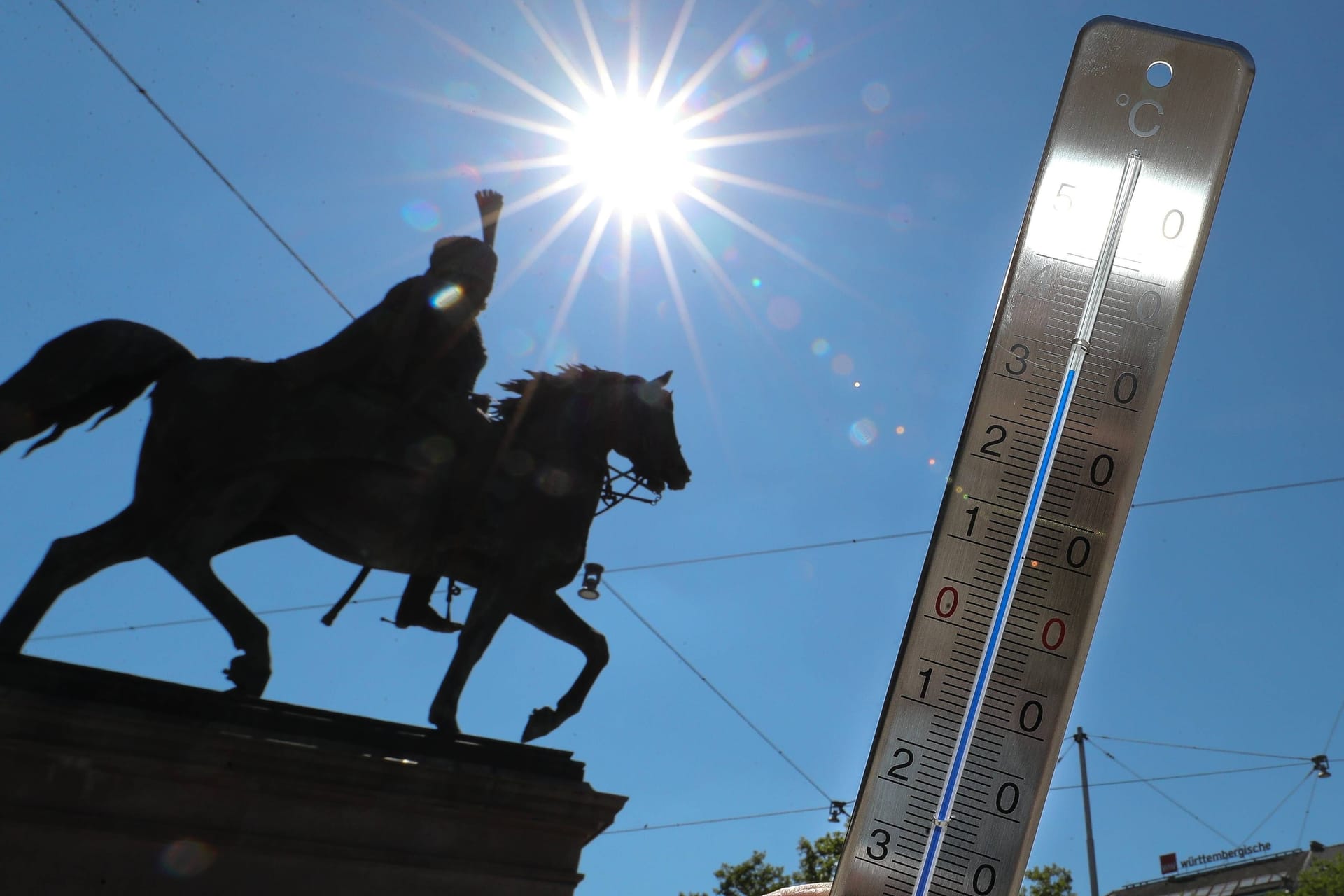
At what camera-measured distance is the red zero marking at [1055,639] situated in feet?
9.50

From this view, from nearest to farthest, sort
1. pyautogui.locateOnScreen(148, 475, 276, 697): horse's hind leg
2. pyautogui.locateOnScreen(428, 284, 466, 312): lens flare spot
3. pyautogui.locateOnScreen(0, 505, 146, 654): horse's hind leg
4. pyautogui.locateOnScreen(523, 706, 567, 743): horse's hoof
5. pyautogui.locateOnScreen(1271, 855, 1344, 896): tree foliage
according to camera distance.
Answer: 1. pyautogui.locateOnScreen(0, 505, 146, 654): horse's hind leg
2. pyautogui.locateOnScreen(148, 475, 276, 697): horse's hind leg
3. pyautogui.locateOnScreen(523, 706, 567, 743): horse's hoof
4. pyautogui.locateOnScreen(428, 284, 466, 312): lens flare spot
5. pyautogui.locateOnScreen(1271, 855, 1344, 896): tree foliage

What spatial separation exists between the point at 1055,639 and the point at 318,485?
3304 mm

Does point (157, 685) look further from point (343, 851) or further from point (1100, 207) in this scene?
point (1100, 207)

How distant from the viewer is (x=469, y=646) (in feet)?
16.4

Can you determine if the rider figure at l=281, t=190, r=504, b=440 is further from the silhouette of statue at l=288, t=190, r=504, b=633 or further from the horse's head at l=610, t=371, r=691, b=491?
the horse's head at l=610, t=371, r=691, b=491

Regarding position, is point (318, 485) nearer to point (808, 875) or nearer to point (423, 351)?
point (423, 351)

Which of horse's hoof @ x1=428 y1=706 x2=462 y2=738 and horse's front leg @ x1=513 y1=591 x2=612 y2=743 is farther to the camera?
horse's front leg @ x1=513 y1=591 x2=612 y2=743

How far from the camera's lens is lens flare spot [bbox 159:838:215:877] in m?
3.90

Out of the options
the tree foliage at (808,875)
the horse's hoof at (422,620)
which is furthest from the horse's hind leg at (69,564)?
the tree foliage at (808,875)

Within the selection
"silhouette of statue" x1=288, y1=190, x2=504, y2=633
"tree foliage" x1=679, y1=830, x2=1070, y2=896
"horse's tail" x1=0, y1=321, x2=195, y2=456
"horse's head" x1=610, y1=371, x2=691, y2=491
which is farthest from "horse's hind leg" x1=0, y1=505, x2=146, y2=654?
"tree foliage" x1=679, y1=830, x2=1070, y2=896

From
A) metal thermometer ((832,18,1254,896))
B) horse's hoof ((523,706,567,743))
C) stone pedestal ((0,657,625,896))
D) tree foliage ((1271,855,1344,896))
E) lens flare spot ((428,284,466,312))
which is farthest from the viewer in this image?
tree foliage ((1271,855,1344,896))

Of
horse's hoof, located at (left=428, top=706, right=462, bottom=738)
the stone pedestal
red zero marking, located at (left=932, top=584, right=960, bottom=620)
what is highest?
horse's hoof, located at (left=428, top=706, right=462, bottom=738)

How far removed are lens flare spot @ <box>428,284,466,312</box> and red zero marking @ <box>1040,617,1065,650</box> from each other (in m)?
3.36

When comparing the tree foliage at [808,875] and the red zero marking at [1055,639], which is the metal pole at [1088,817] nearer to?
the tree foliage at [808,875]
